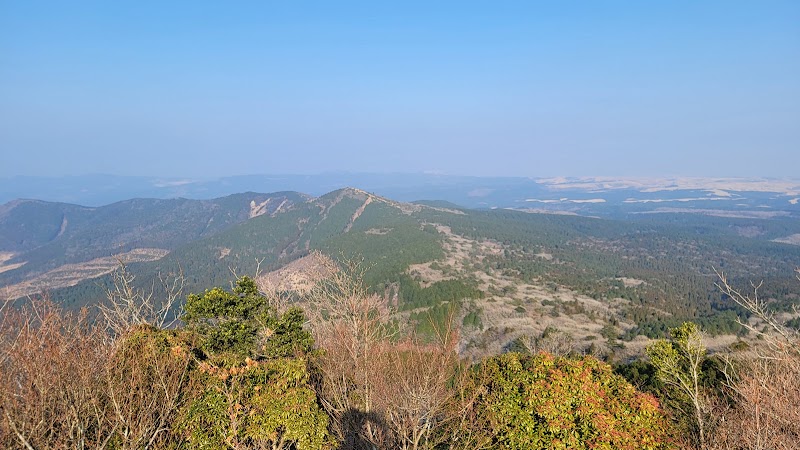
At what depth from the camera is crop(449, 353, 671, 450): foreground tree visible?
1323cm

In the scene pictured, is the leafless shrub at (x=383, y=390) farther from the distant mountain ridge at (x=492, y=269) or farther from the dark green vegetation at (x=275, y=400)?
the distant mountain ridge at (x=492, y=269)

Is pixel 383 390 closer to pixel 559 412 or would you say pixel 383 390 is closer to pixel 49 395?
pixel 559 412

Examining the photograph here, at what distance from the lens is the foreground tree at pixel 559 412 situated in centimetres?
1323

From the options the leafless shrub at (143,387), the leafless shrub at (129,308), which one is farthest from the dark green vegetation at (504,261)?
the leafless shrub at (143,387)

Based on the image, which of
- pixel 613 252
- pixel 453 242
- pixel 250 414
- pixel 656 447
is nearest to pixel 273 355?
pixel 250 414

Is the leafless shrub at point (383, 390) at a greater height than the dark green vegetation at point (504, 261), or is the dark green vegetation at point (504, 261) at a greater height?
the leafless shrub at point (383, 390)

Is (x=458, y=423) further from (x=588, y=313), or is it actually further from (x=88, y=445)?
(x=588, y=313)

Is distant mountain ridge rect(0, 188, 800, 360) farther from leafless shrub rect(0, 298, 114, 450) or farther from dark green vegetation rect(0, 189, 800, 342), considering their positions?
leafless shrub rect(0, 298, 114, 450)

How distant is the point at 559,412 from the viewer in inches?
537

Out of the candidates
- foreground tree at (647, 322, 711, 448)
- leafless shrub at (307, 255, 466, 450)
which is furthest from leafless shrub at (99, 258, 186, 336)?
foreground tree at (647, 322, 711, 448)

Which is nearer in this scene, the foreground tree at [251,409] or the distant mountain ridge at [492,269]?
the foreground tree at [251,409]

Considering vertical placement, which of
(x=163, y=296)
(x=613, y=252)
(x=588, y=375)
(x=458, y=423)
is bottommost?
(x=163, y=296)

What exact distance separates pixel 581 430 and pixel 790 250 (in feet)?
727

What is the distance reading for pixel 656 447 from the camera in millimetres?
13328
